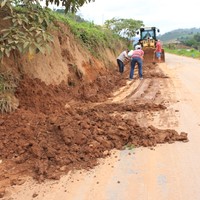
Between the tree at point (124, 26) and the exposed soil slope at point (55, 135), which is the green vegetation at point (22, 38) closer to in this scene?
the exposed soil slope at point (55, 135)

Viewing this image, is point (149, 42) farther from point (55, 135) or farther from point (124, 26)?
point (55, 135)

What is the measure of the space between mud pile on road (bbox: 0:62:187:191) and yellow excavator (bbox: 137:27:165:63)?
15.5 meters

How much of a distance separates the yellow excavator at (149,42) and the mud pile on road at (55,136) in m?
15.5

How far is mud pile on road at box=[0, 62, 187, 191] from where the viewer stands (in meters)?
4.46

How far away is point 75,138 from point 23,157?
0.86 m

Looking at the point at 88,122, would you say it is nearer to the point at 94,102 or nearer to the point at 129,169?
the point at 129,169

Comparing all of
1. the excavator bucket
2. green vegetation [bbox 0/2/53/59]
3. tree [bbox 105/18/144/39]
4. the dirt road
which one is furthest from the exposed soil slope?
tree [bbox 105/18/144/39]

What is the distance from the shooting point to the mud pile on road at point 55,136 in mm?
4457

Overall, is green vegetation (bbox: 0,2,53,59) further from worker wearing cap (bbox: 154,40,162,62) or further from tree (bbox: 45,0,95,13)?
worker wearing cap (bbox: 154,40,162,62)

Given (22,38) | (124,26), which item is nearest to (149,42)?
(124,26)

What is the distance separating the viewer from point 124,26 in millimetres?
35125

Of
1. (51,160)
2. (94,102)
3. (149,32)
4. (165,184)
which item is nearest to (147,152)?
(165,184)

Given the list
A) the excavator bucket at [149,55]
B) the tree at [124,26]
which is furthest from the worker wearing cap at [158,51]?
the tree at [124,26]

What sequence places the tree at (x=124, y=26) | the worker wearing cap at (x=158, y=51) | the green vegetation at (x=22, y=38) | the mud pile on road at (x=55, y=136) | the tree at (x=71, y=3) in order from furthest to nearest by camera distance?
the tree at (x=124, y=26), the worker wearing cap at (x=158, y=51), the tree at (x=71, y=3), the green vegetation at (x=22, y=38), the mud pile on road at (x=55, y=136)
